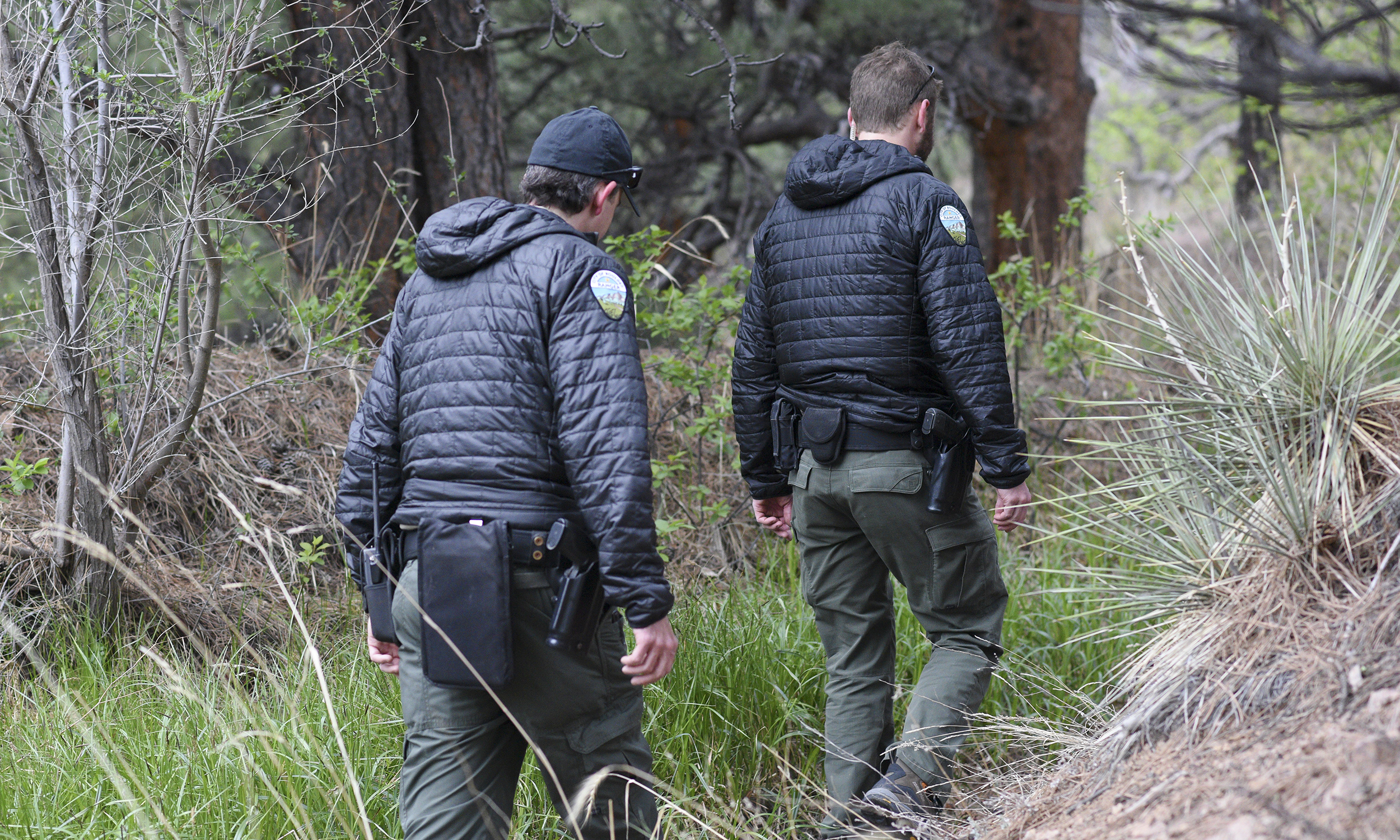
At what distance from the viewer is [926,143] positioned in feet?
9.75

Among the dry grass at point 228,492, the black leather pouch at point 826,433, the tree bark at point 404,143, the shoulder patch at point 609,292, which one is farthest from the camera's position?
the tree bark at point 404,143

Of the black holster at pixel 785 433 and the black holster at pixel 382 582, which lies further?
the black holster at pixel 785 433

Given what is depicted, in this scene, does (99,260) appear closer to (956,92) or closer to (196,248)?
(196,248)

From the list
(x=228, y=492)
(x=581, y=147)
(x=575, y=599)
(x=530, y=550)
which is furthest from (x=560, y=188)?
(x=228, y=492)

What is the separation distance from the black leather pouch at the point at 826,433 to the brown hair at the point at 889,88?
837mm

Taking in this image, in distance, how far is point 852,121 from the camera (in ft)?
9.66

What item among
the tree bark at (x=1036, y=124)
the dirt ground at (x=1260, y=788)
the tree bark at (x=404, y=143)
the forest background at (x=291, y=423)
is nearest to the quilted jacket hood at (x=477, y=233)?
the forest background at (x=291, y=423)

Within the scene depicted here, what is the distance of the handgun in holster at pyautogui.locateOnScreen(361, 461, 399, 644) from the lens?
223 centimetres

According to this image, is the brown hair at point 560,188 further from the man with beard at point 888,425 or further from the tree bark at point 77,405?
the tree bark at point 77,405

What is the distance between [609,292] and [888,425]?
0.96 meters

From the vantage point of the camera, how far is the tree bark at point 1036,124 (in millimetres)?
7523

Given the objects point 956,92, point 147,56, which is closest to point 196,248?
point 147,56

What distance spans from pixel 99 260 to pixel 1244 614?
3.74 meters

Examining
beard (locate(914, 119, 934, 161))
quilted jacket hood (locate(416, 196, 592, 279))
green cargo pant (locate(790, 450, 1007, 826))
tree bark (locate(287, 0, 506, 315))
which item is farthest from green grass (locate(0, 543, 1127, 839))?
tree bark (locate(287, 0, 506, 315))
